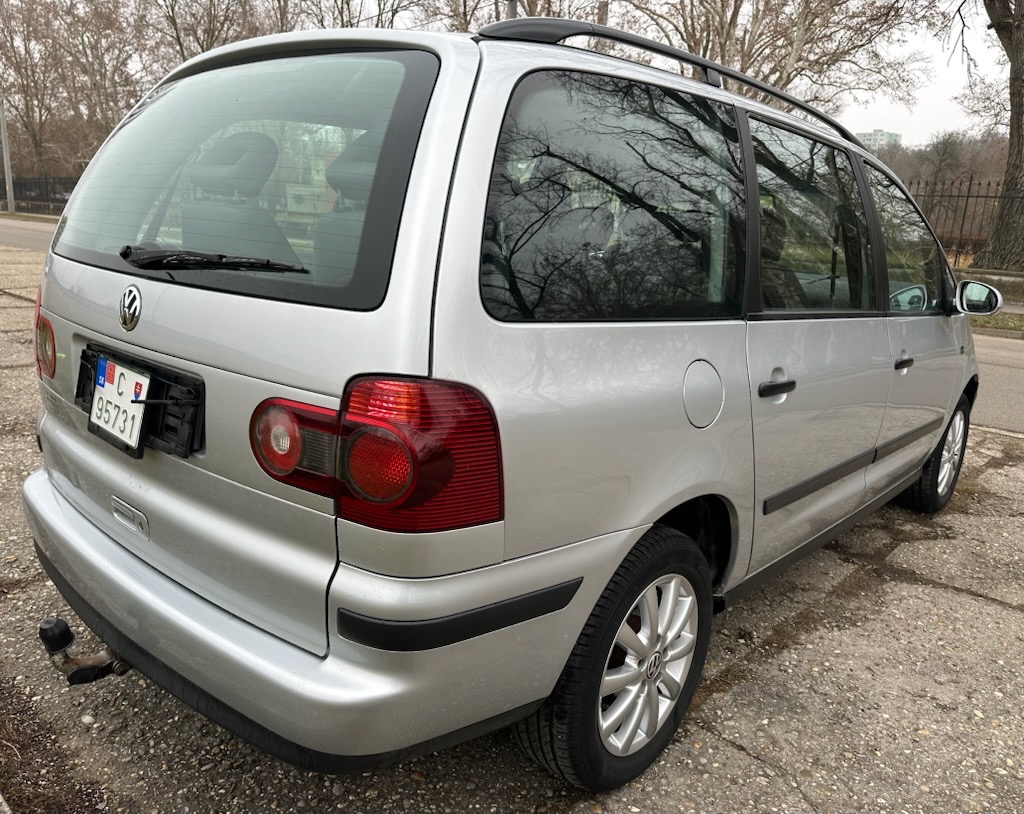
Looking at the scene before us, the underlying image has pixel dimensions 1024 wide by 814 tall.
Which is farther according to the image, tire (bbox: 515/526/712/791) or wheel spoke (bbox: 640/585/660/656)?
wheel spoke (bbox: 640/585/660/656)

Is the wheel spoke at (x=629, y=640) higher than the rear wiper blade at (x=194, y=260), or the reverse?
the rear wiper blade at (x=194, y=260)

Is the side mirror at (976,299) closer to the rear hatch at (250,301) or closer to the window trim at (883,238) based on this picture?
the window trim at (883,238)

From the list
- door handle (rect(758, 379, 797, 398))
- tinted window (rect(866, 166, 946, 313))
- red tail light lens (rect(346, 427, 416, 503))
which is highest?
tinted window (rect(866, 166, 946, 313))

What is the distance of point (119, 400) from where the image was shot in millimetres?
1813

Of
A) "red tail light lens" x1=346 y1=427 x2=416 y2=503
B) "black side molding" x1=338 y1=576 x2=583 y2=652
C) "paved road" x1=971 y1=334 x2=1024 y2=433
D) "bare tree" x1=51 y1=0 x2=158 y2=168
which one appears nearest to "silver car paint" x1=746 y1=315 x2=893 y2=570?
"black side molding" x1=338 y1=576 x2=583 y2=652

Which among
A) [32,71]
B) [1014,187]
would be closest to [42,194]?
[32,71]

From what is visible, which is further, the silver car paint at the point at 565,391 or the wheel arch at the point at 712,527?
the wheel arch at the point at 712,527

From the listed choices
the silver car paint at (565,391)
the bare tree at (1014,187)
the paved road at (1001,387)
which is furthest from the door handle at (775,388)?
the bare tree at (1014,187)

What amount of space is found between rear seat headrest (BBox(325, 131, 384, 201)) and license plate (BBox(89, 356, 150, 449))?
612mm

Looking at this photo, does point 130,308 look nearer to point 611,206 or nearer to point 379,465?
point 379,465

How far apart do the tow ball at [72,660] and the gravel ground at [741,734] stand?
289 mm

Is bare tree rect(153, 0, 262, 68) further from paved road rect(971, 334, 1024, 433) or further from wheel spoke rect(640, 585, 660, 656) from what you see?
wheel spoke rect(640, 585, 660, 656)

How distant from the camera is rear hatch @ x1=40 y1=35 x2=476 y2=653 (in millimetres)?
1474

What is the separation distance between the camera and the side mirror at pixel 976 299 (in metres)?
3.70
